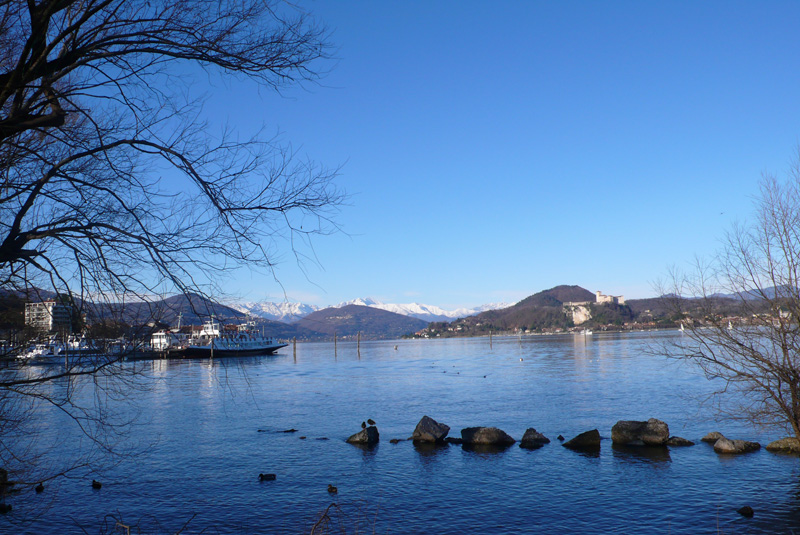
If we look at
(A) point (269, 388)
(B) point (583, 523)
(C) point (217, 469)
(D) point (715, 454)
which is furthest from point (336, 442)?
(A) point (269, 388)

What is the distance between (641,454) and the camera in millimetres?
19453

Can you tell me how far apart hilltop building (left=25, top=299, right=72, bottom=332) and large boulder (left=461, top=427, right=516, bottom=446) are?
17.6 metres

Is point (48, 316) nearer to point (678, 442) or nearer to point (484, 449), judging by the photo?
point (484, 449)

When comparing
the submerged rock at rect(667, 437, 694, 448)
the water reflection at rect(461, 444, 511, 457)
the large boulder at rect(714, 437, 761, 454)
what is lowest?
the water reflection at rect(461, 444, 511, 457)

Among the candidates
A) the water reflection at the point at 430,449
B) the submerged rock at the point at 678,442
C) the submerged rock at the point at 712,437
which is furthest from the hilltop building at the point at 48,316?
the submerged rock at the point at 712,437

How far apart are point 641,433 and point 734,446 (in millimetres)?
3086

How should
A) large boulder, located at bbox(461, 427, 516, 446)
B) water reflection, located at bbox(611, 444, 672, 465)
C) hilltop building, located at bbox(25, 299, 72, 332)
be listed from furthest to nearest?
1. large boulder, located at bbox(461, 427, 516, 446)
2. water reflection, located at bbox(611, 444, 672, 465)
3. hilltop building, located at bbox(25, 299, 72, 332)

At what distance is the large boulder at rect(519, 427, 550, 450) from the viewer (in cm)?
2111

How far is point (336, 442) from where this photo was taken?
912 inches

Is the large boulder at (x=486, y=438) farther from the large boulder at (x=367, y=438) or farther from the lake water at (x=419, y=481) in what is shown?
the large boulder at (x=367, y=438)

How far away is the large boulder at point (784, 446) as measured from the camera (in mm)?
18109

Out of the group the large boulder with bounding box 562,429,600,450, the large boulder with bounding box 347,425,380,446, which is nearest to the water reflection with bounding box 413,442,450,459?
the large boulder with bounding box 347,425,380,446

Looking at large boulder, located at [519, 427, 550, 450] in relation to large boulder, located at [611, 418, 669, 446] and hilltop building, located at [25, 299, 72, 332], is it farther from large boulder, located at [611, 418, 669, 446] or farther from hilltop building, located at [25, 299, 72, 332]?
hilltop building, located at [25, 299, 72, 332]

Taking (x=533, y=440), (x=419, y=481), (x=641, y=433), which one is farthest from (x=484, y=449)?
(x=641, y=433)
